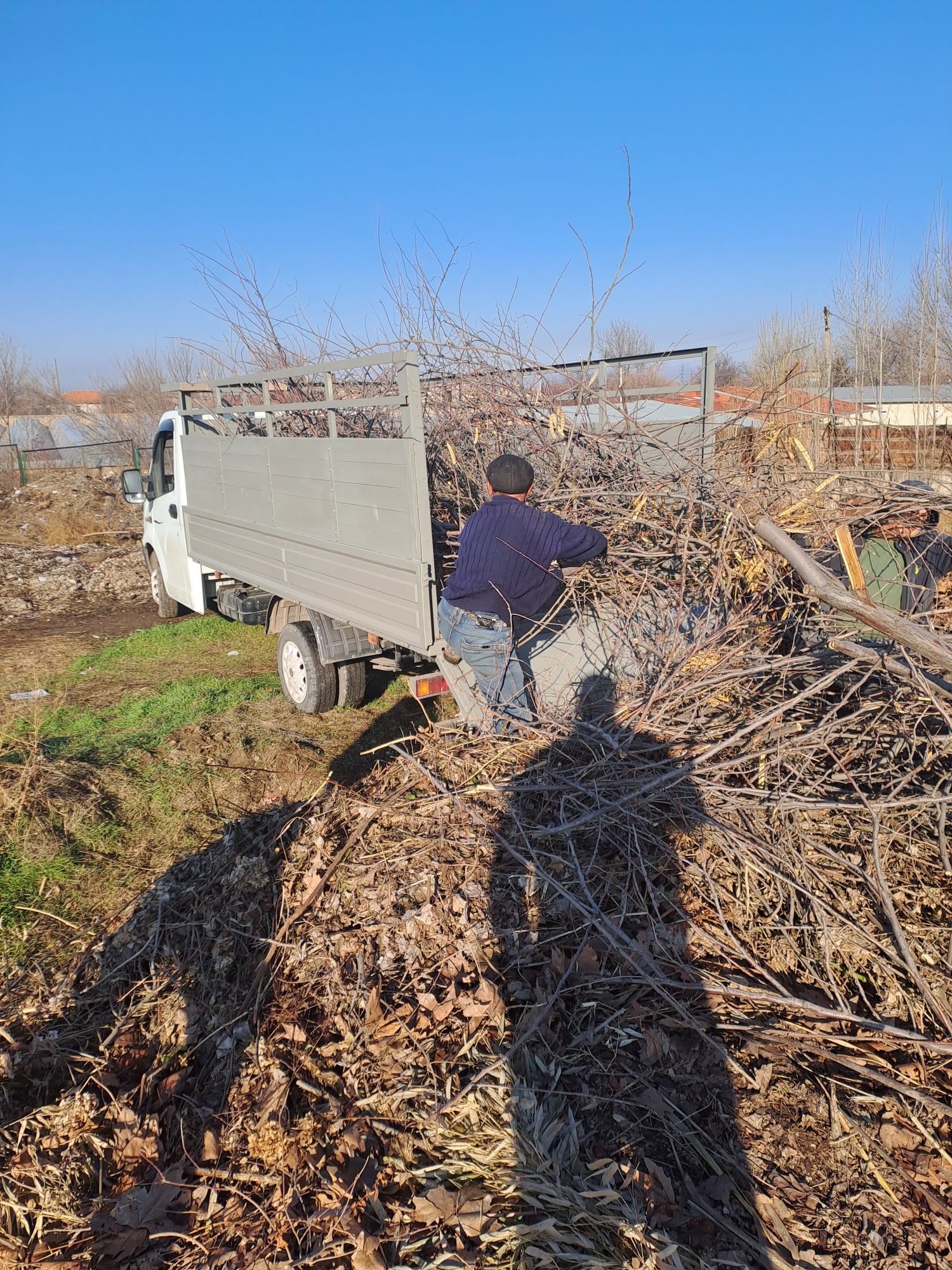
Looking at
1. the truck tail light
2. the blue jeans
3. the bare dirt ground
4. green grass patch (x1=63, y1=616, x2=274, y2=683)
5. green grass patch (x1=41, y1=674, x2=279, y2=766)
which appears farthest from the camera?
the bare dirt ground

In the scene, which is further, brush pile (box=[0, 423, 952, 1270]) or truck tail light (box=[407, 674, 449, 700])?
truck tail light (box=[407, 674, 449, 700])

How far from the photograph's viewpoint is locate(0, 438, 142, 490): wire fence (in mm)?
21188

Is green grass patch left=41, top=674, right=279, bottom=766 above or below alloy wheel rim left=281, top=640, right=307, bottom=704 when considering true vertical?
below

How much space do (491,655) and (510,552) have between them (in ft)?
1.78

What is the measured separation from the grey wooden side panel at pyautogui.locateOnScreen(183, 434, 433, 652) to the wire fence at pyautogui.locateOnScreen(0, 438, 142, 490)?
1592 centimetres

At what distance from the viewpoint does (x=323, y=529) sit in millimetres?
5195

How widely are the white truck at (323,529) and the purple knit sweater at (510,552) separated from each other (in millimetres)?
336

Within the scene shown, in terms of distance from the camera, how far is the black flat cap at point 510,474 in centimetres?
394

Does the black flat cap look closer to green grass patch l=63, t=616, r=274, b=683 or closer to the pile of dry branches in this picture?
the pile of dry branches

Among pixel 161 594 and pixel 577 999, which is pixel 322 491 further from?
pixel 161 594

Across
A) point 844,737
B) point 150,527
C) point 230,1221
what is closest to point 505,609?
point 844,737

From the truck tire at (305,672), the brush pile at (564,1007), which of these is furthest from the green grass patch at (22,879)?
the truck tire at (305,672)

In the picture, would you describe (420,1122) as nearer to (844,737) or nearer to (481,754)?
(481,754)

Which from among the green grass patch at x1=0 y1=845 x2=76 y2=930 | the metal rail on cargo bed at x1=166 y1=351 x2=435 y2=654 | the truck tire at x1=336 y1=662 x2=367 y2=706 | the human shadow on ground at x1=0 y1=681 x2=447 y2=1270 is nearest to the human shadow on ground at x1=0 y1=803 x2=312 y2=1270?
the human shadow on ground at x1=0 y1=681 x2=447 y2=1270
